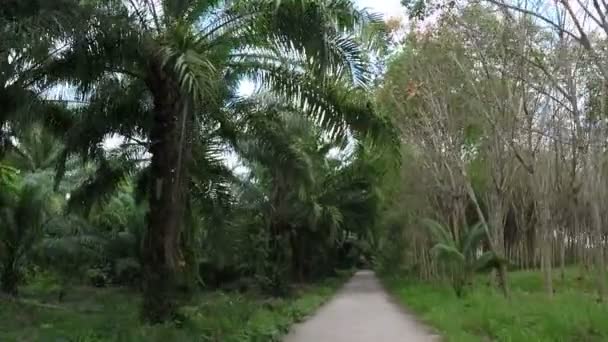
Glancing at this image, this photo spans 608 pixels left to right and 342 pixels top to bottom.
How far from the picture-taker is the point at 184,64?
9.48 meters

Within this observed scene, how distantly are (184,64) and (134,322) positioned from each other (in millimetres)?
5096

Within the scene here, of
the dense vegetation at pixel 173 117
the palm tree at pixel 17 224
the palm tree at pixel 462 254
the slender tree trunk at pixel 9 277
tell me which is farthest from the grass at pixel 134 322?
the palm tree at pixel 462 254

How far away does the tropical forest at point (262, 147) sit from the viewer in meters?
10.9

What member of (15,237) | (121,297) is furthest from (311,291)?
(15,237)

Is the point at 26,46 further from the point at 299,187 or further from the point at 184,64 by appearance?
the point at 299,187

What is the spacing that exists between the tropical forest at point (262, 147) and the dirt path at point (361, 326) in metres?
0.09

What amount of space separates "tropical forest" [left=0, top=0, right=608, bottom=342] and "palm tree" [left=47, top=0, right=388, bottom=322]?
0.12ft

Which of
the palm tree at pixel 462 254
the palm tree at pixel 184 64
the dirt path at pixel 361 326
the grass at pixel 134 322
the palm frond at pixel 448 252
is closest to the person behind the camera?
the palm tree at pixel 184 64

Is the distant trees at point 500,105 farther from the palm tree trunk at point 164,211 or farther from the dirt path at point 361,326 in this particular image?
the palm tree trunk at point 164,211

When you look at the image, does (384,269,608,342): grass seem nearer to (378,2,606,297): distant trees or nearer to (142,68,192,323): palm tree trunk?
(378,2,606,297): distant trees

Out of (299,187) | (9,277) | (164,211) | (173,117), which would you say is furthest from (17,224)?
(173,117)

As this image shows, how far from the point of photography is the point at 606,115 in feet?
62.4

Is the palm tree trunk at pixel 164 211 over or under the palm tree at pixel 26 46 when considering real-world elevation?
under

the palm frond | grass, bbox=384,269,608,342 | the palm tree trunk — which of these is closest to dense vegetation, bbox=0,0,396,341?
the palm tree trunk
